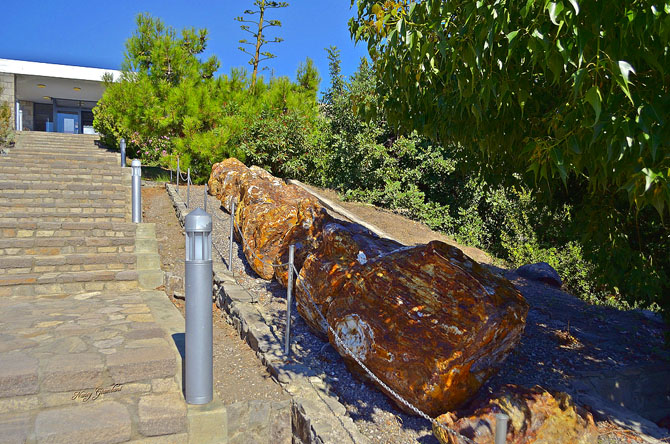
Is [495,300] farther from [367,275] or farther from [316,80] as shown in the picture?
[316,80]

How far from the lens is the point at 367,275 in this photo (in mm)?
3879

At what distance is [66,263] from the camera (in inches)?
246

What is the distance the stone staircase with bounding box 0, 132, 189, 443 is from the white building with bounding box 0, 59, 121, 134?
11.9m

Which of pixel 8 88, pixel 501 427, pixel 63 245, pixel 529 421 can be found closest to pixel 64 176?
pixel 63 245

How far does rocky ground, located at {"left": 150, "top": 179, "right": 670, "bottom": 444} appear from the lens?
11.3ft

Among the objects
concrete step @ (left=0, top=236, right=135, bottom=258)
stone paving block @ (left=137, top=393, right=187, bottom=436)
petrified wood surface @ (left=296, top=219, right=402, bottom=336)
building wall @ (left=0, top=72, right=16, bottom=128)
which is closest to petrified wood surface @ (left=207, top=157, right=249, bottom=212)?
concrete step @ (left=0, top=236, right=135, bottom=258)

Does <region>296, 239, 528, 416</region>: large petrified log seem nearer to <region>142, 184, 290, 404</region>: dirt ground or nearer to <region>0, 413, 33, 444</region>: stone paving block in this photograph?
<region>142, 184, 290, 404</region>: dirt ground

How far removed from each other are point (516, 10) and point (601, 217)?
245cm

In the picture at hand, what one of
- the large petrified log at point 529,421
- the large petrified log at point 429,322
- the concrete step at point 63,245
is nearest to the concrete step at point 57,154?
the concrete step at point 63,245

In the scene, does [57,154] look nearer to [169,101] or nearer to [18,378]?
[169,101]

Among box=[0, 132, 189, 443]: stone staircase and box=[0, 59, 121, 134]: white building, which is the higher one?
box=[0, 59, 121, 134]: white building

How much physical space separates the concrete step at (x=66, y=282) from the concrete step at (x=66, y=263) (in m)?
0.19

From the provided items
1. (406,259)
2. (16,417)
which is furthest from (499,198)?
(16,417)

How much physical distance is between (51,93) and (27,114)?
141 inches
